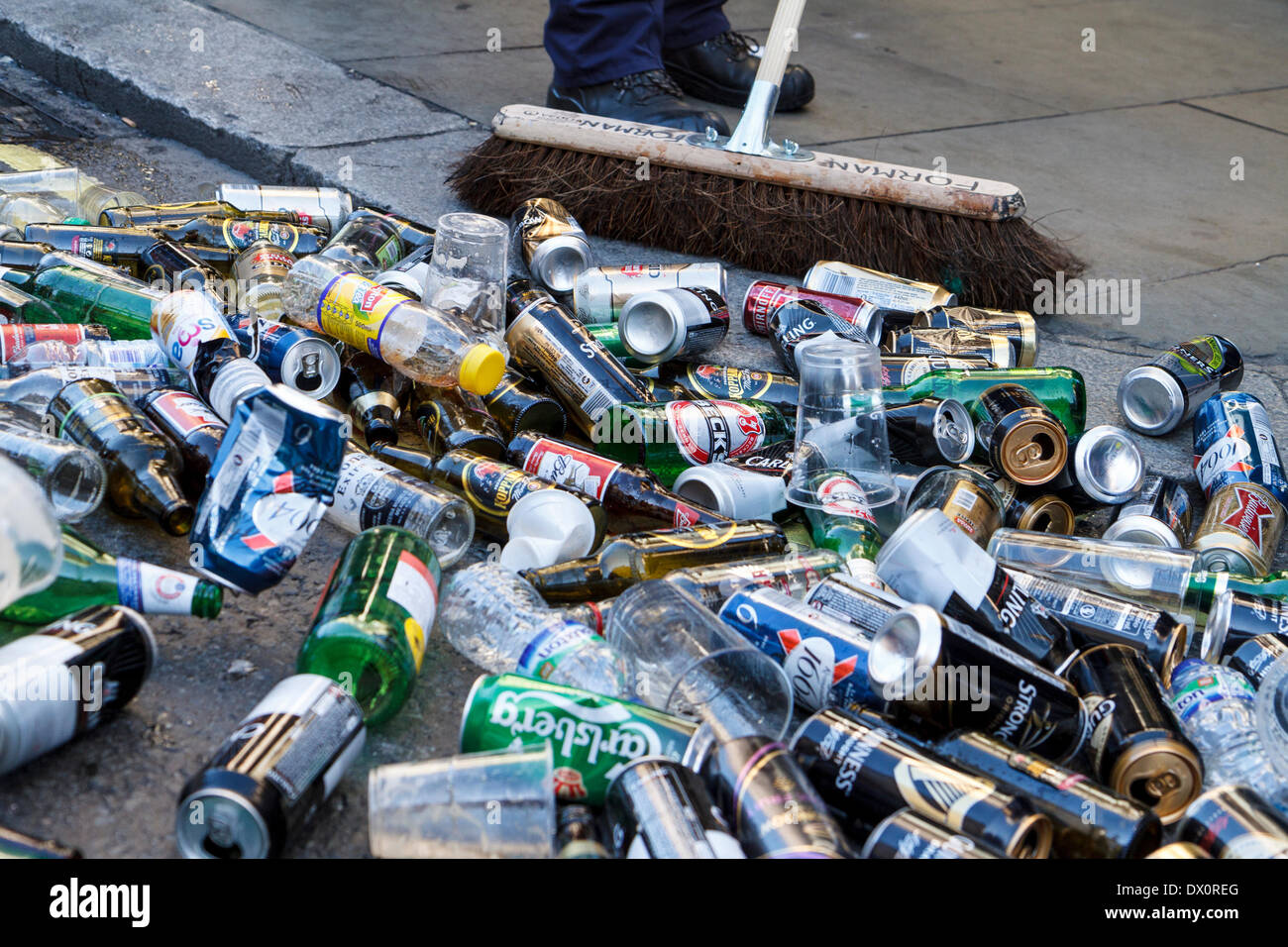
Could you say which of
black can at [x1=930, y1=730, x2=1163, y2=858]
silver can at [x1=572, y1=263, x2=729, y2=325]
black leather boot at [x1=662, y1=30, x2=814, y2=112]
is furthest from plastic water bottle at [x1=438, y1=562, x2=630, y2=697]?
black leather boot at [x1=662, y1=30, x2=814, y2=112]

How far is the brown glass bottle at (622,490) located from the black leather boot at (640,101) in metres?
1.69

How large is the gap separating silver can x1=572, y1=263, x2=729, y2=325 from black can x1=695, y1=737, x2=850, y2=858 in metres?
1.51

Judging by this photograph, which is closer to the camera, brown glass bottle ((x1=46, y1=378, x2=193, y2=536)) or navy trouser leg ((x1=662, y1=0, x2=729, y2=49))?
brown glass bottle ((x1=46, y1=378, x2=193, y2=536))

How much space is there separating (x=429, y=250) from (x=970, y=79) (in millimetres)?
3276

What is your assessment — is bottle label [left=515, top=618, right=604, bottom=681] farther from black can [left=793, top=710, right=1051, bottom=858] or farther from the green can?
black can [left=793, top=710, right=1051, bottom=858]

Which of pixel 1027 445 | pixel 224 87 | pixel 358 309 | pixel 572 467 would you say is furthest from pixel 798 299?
pixel 224 87

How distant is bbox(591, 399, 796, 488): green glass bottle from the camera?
2.19 m

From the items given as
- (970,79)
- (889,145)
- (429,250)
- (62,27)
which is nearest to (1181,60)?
(970,79)

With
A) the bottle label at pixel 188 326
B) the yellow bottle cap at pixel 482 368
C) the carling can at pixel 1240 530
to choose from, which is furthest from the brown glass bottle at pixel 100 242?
the carling can at pixel 1240 530

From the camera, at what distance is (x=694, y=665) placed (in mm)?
1585

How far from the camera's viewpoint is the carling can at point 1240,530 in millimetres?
1995

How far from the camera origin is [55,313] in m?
2.46
